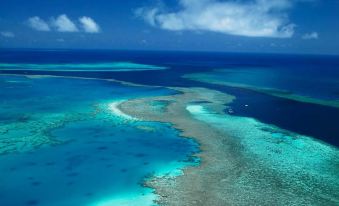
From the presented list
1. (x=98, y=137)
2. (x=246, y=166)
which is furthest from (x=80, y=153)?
(x=246, y=166)

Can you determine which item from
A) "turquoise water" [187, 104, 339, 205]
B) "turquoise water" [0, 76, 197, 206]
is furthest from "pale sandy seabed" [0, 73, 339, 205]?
"turquoise water" [0, 76, 197, 206]

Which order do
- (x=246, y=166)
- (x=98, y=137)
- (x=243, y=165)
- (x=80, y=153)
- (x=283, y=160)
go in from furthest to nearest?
(x=98, y=137) → (x=80, y=153) → (x=283, y=160) → (x=243, y=165) → (x=246, y=166)

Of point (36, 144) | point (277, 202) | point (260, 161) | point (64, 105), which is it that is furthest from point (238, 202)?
point (64, 105)

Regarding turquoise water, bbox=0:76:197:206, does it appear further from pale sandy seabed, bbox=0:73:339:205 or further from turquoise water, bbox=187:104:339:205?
turquoise water, bbox=187:104:339:205

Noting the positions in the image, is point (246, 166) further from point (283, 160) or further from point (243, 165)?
point (283, 160)

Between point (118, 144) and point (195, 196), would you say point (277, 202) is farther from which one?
point (118, 144)

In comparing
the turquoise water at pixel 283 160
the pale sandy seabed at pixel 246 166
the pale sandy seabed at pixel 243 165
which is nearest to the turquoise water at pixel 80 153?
the pale sandy seabed at pixel 243 165

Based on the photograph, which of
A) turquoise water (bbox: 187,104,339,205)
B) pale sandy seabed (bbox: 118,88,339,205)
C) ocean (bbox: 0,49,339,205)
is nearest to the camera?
pale sandy seabed (bbox: 118,88,339,205)

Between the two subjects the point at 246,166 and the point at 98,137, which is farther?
the point at 98,137
